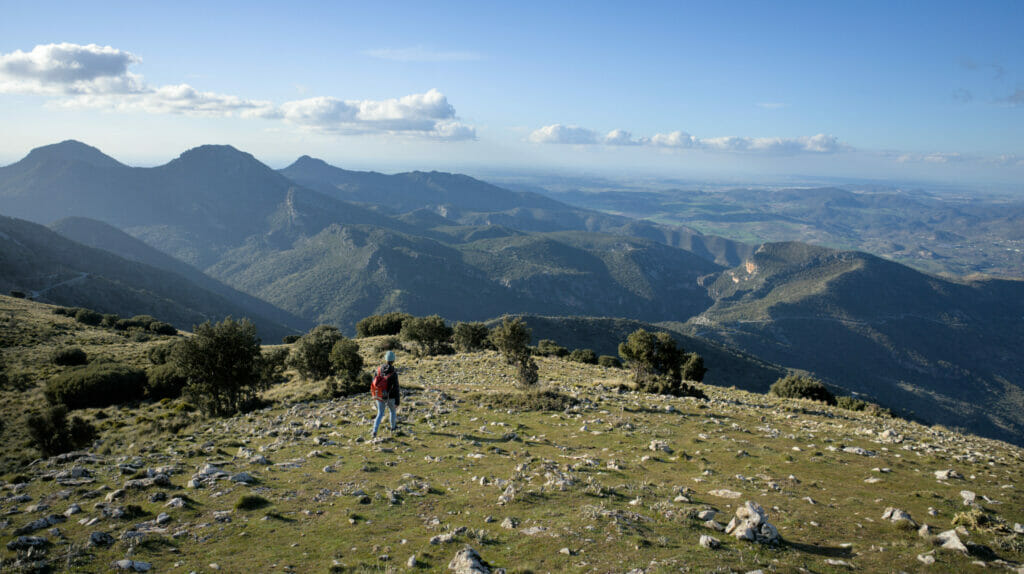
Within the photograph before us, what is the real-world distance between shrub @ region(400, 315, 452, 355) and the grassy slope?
69.9 ft

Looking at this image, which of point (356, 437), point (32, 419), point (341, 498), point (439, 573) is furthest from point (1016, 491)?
point (32, 419)

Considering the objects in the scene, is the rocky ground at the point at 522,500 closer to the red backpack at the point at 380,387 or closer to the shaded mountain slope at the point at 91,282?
the red backpack at the point at 380,387

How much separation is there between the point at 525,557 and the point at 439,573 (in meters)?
1.41

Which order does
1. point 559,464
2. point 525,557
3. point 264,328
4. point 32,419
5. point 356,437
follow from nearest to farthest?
point 525,557
point 559,464
point 356,437
point 32,419
point 264,328

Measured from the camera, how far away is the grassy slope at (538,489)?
7.45 metres

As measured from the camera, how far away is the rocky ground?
7.33 metres

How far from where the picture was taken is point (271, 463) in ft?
41.5

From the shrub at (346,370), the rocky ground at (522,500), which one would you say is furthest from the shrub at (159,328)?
the rocky ground at (522,500)

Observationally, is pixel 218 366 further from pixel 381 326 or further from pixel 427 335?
pixel 381 326

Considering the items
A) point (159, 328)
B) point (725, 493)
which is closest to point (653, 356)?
point (725, 493)

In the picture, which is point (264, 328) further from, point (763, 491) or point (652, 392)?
point (763, 491)

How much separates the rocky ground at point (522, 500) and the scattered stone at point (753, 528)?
1.2 inches

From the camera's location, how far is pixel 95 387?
2823 centimetres

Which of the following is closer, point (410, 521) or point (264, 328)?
point (410, 521)
